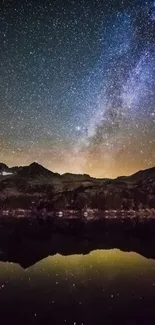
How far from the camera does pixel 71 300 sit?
3419 cm

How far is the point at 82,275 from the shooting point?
47.8m

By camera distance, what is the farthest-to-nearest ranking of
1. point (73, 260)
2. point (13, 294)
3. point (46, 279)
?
point (73, 260) → point (46, 279) → point (13, 294)

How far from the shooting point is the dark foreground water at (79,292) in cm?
2927

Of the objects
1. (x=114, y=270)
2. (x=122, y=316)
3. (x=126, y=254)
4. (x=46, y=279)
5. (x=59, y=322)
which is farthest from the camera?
(x=126, y=254)

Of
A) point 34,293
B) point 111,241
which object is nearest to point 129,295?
Answer: point 34,293

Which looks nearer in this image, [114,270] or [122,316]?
[122,316]

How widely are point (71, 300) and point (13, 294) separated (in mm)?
6372

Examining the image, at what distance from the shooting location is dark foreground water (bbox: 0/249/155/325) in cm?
2927

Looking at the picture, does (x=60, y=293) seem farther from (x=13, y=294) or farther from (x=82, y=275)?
(x=82, y=275)

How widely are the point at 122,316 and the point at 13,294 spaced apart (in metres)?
12.3

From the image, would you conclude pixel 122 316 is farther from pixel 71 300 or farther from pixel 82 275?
pixel 82 275

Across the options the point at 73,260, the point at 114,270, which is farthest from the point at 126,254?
the point at 114,270

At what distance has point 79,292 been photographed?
37.7 metres

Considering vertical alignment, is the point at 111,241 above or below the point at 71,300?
above
